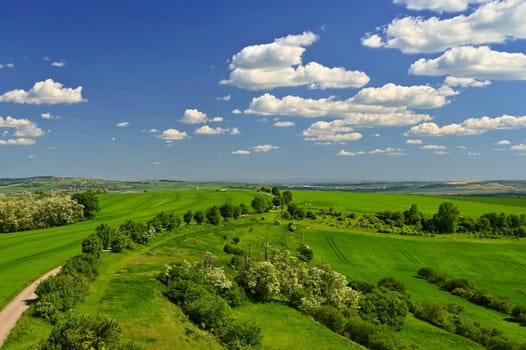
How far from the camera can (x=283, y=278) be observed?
59.4m

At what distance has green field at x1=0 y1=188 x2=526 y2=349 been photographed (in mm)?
38875

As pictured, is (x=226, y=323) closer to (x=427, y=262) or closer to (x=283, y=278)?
(x=283, y=278)

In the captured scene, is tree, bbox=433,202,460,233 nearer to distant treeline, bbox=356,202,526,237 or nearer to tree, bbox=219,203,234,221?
distant treeline, bbox=356,202,526,237

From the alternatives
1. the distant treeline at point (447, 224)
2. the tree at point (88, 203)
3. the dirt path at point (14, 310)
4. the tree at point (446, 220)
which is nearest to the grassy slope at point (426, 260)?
the distant treeline at point (447, 224)

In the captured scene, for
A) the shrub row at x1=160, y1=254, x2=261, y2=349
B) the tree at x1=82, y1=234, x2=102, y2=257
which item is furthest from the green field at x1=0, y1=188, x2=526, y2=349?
the tree at x1=82, y1=234, x2=102, y2=257

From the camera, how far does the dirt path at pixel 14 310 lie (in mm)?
34938

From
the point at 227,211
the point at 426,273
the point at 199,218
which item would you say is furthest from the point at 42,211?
the point at 426,273

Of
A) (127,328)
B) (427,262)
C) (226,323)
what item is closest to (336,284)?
(226,323)

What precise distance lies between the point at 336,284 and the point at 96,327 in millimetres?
40982

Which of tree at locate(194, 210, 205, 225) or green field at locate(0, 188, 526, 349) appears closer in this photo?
green field at locate(0, 188, 526, 349)

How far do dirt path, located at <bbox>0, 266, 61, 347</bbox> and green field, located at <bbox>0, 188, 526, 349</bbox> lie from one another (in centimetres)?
105

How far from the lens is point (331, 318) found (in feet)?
165

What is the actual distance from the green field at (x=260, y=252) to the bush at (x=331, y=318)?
6.63 feet

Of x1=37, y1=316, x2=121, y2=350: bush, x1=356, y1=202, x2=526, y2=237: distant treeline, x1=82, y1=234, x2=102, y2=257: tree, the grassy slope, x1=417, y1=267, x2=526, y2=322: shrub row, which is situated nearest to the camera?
x1=37, y1=316, x2=121, y2=350: bush
